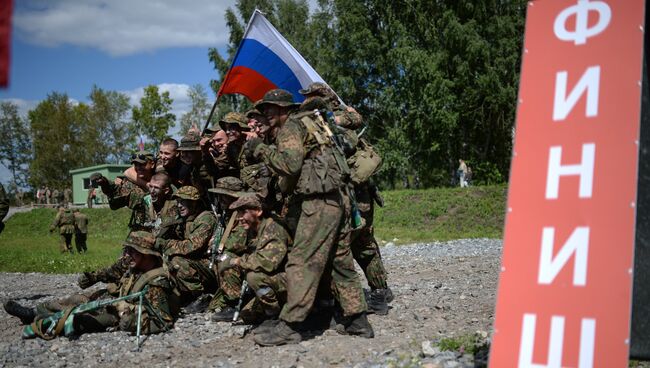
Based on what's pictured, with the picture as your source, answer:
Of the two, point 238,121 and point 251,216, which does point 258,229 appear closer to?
point 251,216

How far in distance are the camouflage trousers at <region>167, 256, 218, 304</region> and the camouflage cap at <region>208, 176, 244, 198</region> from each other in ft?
2.96

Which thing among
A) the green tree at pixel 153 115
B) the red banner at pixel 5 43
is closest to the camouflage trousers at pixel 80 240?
the red banner at pixel 5 43

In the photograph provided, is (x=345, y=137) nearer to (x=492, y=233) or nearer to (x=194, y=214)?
(x=194, y=214)

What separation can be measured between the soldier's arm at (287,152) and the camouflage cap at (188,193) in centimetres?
222

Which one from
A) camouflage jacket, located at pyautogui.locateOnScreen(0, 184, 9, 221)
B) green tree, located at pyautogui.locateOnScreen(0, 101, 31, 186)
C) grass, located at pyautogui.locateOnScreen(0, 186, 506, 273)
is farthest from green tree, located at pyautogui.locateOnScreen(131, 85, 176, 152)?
camouflage jacket, located at pyautogui.locateOnScreen(0, 184, 9, 221)

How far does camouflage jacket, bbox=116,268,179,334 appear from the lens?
6.44 meters

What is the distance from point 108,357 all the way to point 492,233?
15.7 meters

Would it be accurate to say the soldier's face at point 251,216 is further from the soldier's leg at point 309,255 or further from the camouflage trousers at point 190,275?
the camouflage trousers at point 190,275

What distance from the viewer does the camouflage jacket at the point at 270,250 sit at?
595cm

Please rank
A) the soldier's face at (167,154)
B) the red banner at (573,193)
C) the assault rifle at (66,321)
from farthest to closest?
1. the soldier's face at (167,154)
2. the assault rifle at (66,321)
3. the red banner at (573,193)

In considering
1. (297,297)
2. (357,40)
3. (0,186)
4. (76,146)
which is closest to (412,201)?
(357,40)

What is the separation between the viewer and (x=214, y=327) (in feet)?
21.8

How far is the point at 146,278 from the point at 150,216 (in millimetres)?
1881

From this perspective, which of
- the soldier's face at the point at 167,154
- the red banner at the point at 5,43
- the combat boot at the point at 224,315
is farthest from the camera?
the soldier's face at the point at 167,154
